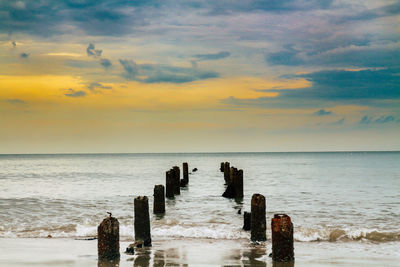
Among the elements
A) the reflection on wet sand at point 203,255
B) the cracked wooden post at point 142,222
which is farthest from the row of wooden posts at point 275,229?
the cracked wooden post at point 142,222

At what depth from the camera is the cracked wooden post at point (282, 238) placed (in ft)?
29.0

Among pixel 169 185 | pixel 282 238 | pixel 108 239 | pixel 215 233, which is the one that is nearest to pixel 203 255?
pixel 282 238

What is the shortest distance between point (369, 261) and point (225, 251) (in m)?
3.07

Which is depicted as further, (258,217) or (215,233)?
(215,233)

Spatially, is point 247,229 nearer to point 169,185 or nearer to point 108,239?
point 108,239

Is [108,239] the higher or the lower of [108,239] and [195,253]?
the higher

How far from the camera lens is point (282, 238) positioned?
29.3ft

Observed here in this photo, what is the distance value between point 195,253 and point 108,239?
7.03 ft

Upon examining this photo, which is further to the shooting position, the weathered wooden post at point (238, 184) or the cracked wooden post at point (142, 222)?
the weathered wooden post at point (238, 184)

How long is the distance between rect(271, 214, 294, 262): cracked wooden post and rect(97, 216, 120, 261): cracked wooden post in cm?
309

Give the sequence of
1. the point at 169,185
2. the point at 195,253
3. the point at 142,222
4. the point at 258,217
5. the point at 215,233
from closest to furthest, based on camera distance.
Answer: the point at 195,253 < the point at 142,222 < the point at 258,217 < the point at 215,233 < the point at 169,185

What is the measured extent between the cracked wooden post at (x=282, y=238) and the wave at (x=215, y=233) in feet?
11.2

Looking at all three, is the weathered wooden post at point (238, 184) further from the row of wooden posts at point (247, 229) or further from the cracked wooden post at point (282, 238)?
the cracked wooden post at point (282, 238)

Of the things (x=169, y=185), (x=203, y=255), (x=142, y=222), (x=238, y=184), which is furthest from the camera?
(x=169, y=185)
